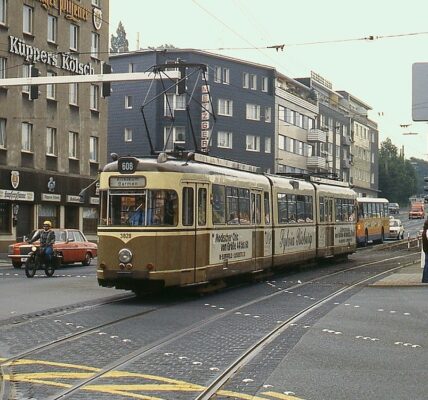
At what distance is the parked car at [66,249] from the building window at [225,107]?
122ft

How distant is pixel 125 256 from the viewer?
1662 cm

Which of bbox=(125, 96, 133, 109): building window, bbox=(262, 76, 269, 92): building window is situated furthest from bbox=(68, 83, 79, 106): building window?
bbox=(262, 76, 269, 92): building window

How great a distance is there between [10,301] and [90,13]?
35.8 meters

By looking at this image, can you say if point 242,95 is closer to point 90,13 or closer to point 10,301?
point 90,13

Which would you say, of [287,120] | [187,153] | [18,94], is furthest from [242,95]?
[187,153]

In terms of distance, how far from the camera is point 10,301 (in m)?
17.3

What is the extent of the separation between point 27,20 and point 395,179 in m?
92.6

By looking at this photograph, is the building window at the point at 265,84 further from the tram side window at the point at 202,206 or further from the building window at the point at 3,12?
the tram side window at the point at 202,206

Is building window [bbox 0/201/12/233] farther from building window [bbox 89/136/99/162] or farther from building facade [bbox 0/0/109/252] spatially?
building window [bbox 89/136/99/162]

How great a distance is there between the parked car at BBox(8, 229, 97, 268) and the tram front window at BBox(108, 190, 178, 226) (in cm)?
1400

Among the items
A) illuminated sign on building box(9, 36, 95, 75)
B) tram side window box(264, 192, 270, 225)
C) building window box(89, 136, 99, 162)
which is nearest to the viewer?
tram side window box(264, 192, 270, 225)

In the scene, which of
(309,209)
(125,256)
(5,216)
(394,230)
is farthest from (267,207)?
(394,230)

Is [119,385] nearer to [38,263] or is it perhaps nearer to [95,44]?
[38,263]

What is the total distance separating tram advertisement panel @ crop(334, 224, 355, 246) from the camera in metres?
30.8
